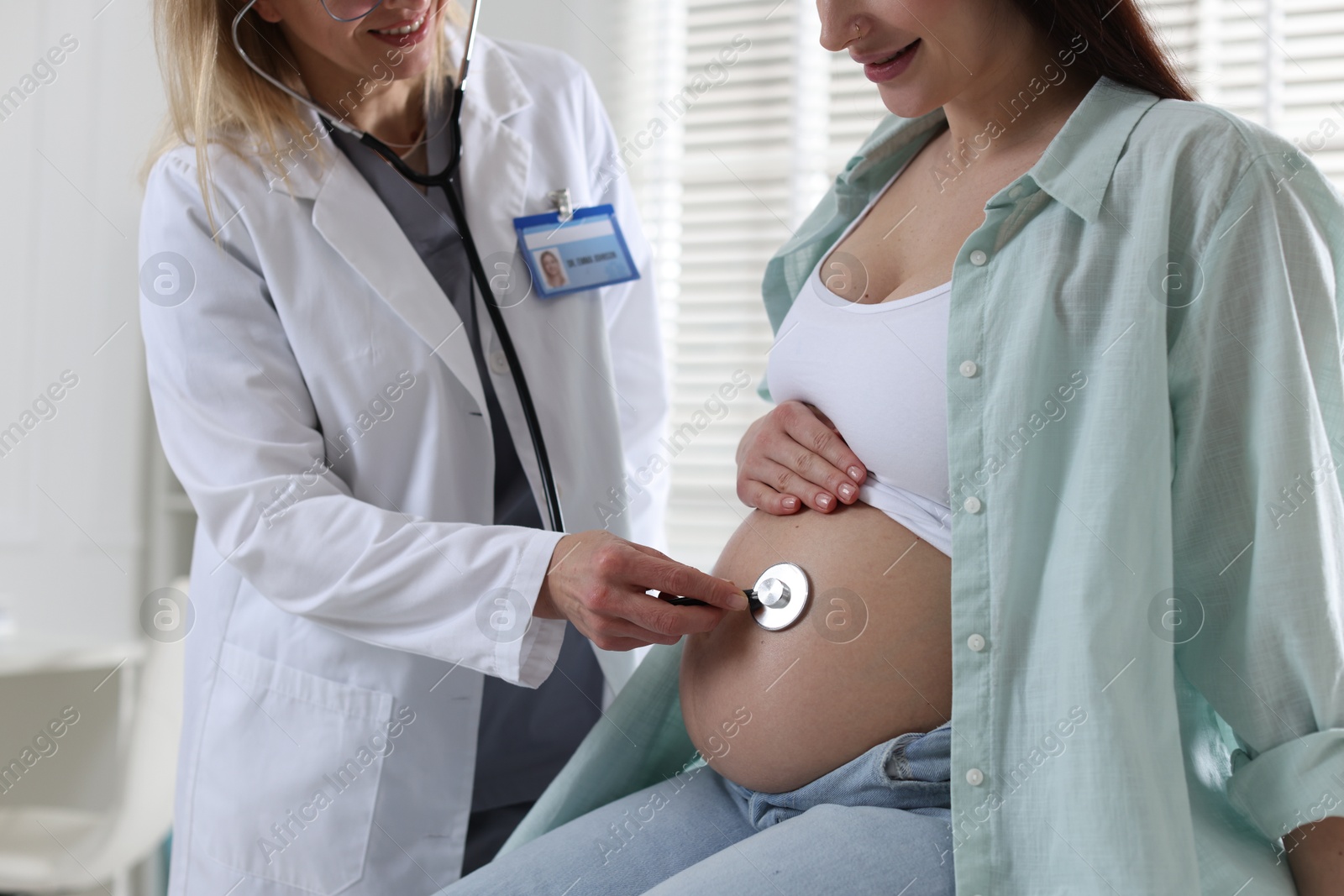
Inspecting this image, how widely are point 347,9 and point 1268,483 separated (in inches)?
40.9

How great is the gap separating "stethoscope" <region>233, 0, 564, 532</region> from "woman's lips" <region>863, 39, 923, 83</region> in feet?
1.72

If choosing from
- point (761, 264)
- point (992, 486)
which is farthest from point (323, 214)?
point (761, 264)

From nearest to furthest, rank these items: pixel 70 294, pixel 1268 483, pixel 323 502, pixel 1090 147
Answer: pixel 1268 483 → pixel 1090 147 → pixel 323 502 → pixel 70 294

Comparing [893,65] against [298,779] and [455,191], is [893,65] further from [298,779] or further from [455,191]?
[298,779]

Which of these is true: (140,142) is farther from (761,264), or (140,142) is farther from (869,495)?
(869,495)

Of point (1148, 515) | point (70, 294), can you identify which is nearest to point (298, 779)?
point (1148, 515)

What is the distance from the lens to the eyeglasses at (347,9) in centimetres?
115

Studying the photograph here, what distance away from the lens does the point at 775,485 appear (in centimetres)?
101

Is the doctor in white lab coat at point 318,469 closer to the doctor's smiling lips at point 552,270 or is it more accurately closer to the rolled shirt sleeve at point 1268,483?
the doctor's smiling lips at point 552,270

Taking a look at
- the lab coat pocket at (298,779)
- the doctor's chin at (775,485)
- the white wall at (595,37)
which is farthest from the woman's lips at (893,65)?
the white wall at (595,37)

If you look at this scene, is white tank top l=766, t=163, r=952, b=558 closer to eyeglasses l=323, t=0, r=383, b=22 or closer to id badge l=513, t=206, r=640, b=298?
id badge l=513, t=206, r=640, b=298

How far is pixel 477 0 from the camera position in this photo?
4.09ft

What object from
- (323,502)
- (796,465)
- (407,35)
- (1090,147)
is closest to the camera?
(1090,147)

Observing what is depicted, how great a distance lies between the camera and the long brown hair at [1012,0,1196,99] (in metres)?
0.94
